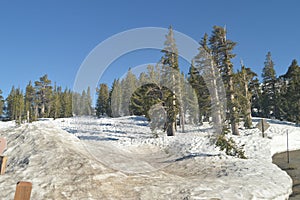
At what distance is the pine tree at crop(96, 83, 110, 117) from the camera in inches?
2476

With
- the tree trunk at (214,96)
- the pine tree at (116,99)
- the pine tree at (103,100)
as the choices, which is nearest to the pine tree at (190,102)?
the tree trunk at (214,96)

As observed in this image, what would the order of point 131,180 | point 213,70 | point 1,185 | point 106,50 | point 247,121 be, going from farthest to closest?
point 247,121 < point 213,70 < point 106,50 < point 131,180 < point 1,185

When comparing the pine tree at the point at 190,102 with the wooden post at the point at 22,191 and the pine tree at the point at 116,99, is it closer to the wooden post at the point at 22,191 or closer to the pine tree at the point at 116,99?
the pine tree at the point at 116,99

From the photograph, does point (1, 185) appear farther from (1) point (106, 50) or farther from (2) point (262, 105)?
(2) point (262, 105)

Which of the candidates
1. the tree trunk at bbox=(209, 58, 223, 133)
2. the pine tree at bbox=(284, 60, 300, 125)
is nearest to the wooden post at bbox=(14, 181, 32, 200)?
Answer: the tree trunk at bbox=(209, 58, 223, 133)

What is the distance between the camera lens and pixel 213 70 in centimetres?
2536

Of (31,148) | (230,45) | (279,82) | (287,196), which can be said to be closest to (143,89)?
(230,45)

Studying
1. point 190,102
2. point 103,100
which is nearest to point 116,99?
point 190,102

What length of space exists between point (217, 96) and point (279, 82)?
30.3m

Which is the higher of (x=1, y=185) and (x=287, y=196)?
(x=1, y=185)

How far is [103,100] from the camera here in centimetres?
6431

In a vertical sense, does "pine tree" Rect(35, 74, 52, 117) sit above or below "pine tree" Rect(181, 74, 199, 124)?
above

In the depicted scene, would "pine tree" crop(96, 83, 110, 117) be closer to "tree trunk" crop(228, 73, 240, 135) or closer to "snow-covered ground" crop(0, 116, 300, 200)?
"tree trunk" crop(228, 73, 240, 135)

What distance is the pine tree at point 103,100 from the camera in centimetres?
6289
